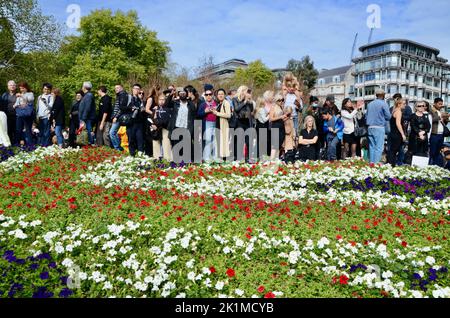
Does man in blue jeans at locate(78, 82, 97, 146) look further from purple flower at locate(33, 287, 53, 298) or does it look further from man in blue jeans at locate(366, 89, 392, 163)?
purple flower at locate(33, 287, 53, 298)

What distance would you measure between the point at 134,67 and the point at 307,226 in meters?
39.4

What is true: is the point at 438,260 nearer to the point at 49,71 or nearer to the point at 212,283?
the point at 212,283

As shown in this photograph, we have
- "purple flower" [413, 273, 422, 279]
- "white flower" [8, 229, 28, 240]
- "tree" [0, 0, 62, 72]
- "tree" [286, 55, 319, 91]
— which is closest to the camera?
"purple flower" [413, 273, 422, 279]

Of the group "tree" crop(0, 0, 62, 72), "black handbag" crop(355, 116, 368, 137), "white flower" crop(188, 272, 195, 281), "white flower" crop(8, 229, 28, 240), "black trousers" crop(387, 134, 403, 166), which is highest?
"tree" crop(0, 0, 62, 72)

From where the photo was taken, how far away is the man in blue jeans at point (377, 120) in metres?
12.2

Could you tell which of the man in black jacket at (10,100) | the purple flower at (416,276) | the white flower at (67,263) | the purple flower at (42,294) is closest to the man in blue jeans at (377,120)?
the purple flower at (416,276)

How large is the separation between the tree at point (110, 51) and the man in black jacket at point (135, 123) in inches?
1134

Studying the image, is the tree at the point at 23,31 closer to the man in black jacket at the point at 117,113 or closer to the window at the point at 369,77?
the man in black jacket at the point at 117,113

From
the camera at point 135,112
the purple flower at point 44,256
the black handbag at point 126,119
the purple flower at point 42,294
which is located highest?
the camera at point 135,112

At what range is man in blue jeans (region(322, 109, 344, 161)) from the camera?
13.5m

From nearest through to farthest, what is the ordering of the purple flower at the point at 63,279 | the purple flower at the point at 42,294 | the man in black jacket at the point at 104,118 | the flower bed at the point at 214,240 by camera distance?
the purple flower at the point at 42,294 → the purple flower at the point at 63,279 → the flower bed at the point at 214,240 → the man in black jacket at the point at 104,118

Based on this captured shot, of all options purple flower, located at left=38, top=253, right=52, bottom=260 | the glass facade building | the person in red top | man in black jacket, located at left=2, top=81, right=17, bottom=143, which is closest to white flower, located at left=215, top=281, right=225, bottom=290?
purple flower, located at left=38, top=253, right=52, bottom=260

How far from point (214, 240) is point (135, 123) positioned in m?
7.81

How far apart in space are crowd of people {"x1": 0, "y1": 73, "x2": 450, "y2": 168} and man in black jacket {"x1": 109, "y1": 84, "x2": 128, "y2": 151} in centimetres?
3
